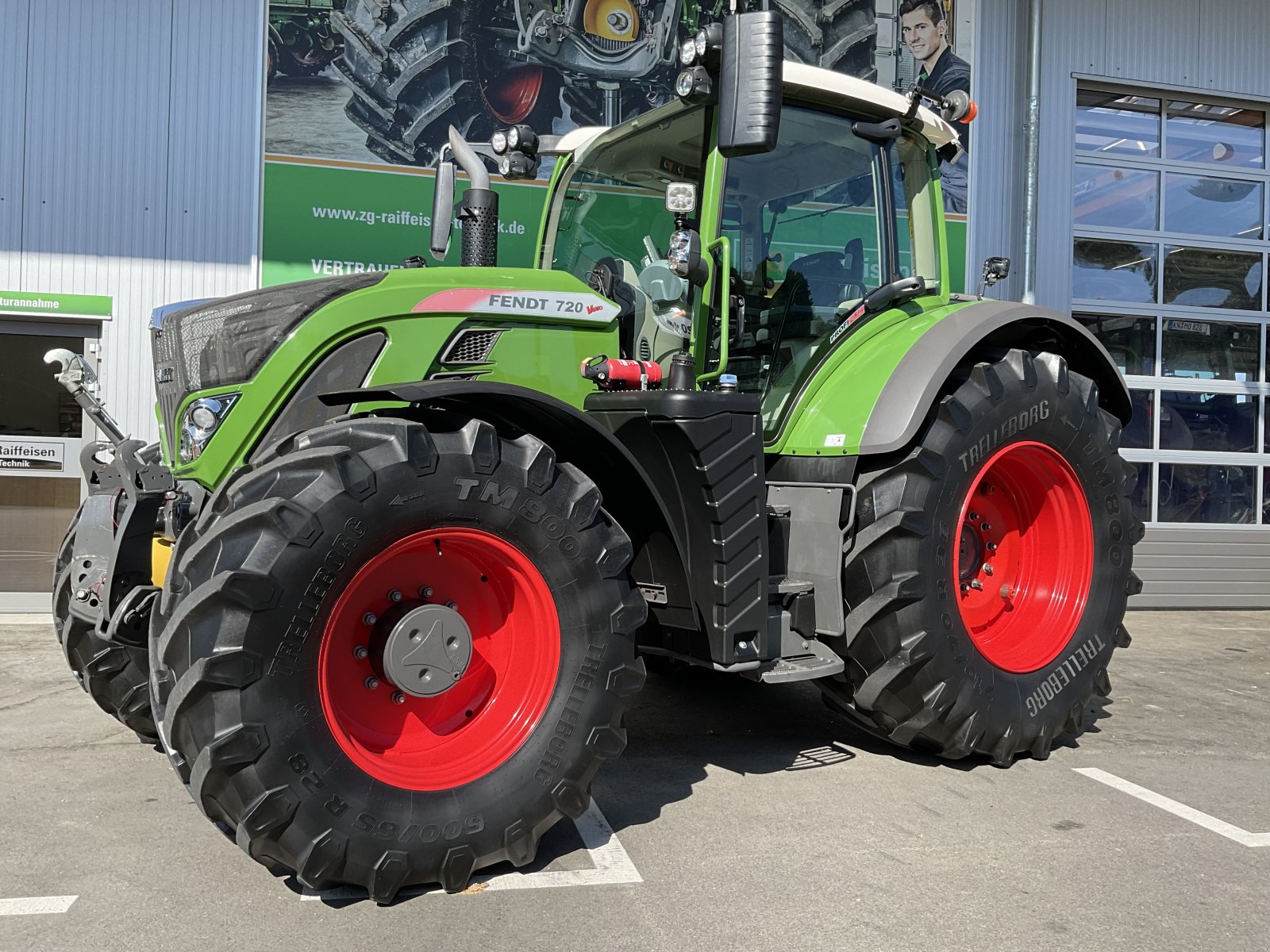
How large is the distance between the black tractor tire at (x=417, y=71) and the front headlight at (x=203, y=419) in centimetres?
514

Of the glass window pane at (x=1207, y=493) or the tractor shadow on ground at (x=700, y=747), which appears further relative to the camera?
the glass window pane at (x=1207, y=493)

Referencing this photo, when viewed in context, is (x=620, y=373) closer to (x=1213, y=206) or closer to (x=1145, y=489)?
(x=1145, y=489)

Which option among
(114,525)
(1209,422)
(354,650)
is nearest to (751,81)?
(354,650)

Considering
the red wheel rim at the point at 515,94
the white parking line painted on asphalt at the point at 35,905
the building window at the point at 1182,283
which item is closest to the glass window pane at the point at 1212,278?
the building window at the point at 1182,283

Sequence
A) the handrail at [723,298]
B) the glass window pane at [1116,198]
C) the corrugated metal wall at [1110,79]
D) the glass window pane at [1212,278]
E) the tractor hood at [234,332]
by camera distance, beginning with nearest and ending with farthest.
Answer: the tractor hood at [234,332] < the handrail at [723,298] < the corrugated metal wall at [1110,79] < the glass window pane at [1116,198] < the glass window pane at [1212,278]

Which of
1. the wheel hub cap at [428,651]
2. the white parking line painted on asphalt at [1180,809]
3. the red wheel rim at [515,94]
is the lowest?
the white parking line painted on asphalt at [1180,809]

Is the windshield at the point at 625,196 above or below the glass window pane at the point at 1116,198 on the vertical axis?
below

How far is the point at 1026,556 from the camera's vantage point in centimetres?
462

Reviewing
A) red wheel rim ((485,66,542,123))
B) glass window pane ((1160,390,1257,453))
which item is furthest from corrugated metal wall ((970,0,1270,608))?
red wheel rim ((485,66,542,123))

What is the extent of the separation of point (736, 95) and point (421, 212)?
5.31 m

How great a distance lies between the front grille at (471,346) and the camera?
11.1 feet

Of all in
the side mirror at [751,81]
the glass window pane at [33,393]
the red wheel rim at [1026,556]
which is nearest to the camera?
the side mirror at [751,81]

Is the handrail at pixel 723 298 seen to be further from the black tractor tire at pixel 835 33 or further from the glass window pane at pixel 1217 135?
the glass window pane at pixel 1217 135

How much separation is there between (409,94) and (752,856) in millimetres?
6516
